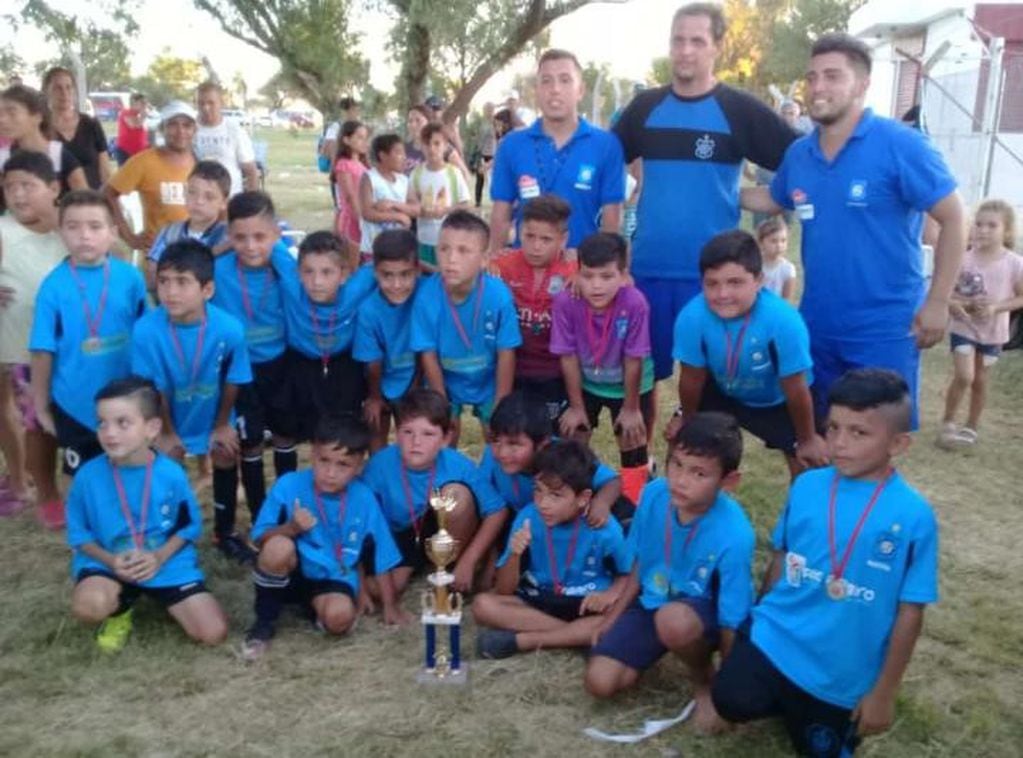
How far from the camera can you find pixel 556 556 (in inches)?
137

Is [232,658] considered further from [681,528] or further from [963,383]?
[963,383]

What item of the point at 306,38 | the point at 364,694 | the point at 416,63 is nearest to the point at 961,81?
the point at 416,63

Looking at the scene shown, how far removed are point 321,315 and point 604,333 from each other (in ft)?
3.98

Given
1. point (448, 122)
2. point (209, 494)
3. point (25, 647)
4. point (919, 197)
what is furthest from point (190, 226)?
point (448, 122)

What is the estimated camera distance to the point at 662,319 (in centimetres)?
429

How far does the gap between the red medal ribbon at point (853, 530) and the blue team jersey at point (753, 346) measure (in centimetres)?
92

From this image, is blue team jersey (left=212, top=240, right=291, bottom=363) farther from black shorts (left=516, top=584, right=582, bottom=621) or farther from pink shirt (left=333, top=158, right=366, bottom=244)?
pink shirt (left=333, top=158, right=366, bottom=244)

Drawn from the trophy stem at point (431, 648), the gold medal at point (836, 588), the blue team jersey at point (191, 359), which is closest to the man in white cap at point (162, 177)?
the blue team jersey at point (191, 359)

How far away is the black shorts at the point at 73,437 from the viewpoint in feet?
13.2

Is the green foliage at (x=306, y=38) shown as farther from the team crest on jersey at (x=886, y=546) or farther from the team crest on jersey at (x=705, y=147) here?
the team crest on jersey at (x=886, y=546)

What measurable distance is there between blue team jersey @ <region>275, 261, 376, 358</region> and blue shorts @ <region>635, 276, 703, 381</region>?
1.22 m

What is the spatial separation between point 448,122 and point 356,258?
11.2ft

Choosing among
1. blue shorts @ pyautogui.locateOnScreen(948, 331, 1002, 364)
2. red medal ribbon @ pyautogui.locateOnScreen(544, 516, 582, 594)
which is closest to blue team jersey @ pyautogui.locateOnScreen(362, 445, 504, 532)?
red medal ribbon @ pyautogui.locateOnScreen(544, 516, 582, 594)

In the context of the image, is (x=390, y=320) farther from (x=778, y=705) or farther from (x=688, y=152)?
(x=778, y=705)
